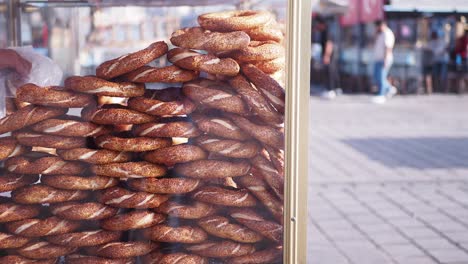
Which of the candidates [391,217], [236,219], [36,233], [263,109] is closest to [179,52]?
[263,109]

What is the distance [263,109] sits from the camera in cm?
207

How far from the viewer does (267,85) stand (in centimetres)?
208

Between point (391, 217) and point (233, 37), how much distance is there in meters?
3.60

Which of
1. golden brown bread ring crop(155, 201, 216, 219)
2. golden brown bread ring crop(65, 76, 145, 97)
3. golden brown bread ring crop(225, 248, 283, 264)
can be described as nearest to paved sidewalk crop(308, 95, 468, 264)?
golden brown bread ring crop(225, 248, 283, 264)

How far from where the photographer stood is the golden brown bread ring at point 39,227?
2.07 meters

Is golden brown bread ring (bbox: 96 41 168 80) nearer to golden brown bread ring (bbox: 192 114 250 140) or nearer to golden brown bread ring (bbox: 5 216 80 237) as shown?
golden brown bread ring (bbox: 192 114 250 140)

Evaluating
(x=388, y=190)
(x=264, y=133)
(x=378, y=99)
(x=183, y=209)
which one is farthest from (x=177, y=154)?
(x=378, y=99)

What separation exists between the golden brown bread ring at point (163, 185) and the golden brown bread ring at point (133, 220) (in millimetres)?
80

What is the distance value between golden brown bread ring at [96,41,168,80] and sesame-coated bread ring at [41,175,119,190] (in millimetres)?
336

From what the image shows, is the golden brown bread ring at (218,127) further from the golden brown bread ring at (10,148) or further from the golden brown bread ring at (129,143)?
the golden brown bread ring at (10,148)

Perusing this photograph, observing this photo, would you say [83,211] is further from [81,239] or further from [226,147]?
[226,147]

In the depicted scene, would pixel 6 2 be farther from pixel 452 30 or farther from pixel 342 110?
pixel 452 30

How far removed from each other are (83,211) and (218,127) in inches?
20.4

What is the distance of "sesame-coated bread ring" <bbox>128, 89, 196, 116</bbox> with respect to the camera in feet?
6.79
